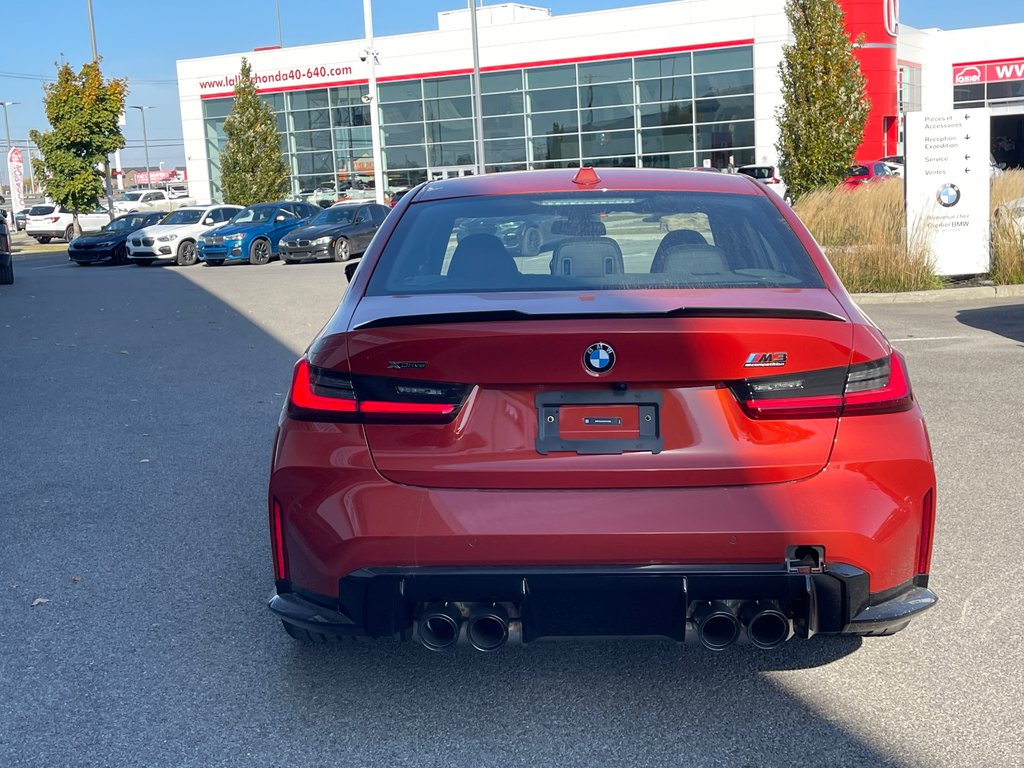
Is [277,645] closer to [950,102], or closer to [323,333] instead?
[323,333]

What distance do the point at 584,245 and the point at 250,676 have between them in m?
1.88

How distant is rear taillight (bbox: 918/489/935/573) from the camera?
11.6ft

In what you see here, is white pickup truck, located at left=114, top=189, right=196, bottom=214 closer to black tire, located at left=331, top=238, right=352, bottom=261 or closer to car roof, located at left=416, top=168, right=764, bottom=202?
black tire, located at left=331, top=238, right=352, bottom=261

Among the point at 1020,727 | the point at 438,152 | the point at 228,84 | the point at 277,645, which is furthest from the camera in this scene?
the point at 228,84

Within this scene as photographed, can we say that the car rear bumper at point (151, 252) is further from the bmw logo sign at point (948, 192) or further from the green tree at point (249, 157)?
the bmw logo sign at point (948, 192)

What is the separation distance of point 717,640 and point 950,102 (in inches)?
2516

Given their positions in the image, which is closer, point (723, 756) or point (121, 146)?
point (723, 756)

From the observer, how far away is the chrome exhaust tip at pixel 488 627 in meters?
3.39

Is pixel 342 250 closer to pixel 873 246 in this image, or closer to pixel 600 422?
pixel 873 246

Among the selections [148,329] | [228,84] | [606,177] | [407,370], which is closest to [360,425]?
[407,370]

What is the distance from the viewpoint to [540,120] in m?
50.5

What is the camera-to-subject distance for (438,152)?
52.5 meters

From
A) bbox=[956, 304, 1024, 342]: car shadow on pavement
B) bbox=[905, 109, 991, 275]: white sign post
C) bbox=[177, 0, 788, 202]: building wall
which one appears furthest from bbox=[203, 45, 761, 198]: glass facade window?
bbox=[956, 304, 1024, 342]: car shadow on pavement

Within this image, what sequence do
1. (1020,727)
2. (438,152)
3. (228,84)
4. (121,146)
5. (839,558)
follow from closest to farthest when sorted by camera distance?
(839,558)
(1020,727)
(121,146)
(438,152)
(228,84)
